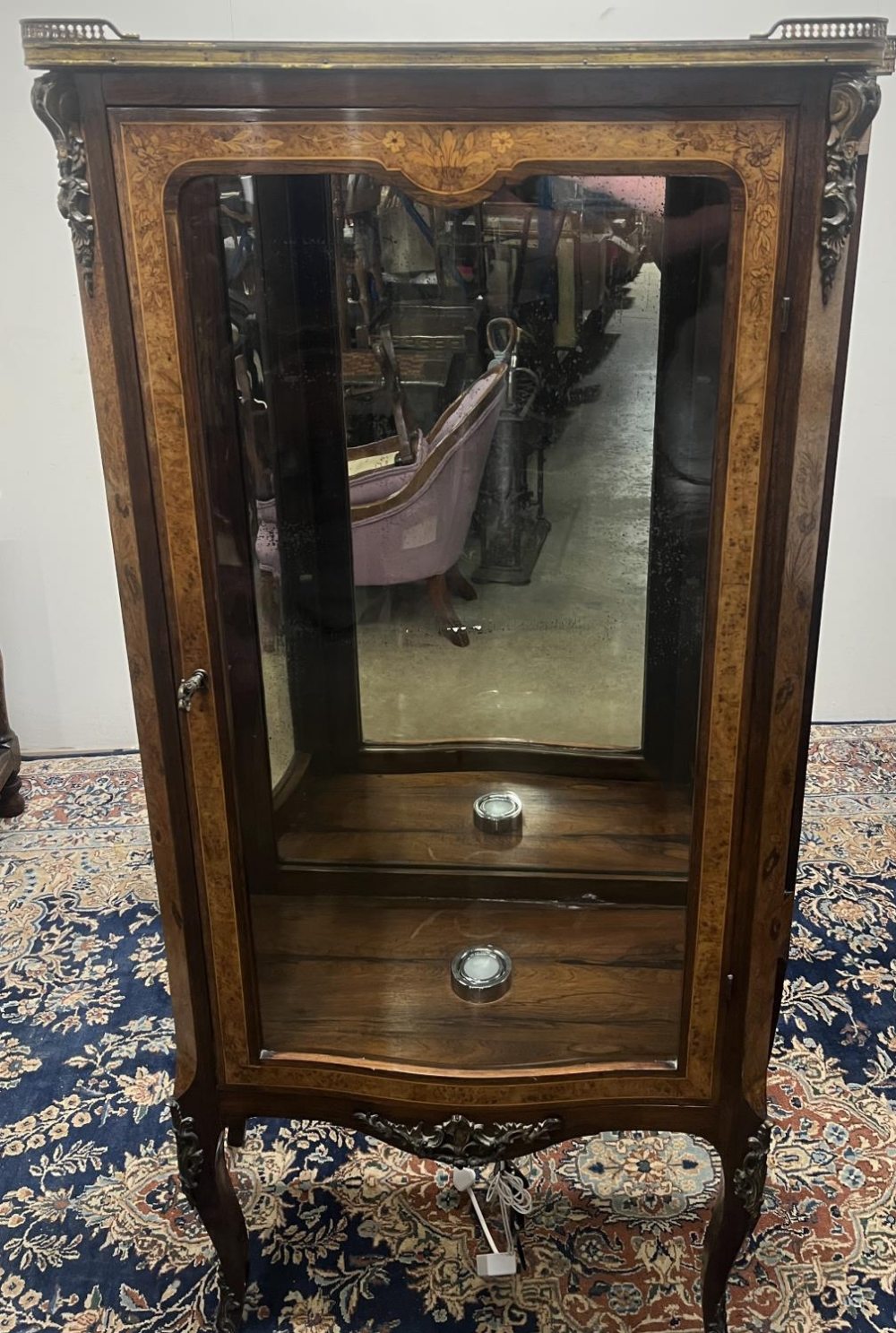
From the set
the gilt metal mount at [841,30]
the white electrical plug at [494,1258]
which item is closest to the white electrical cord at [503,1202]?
the white electrical plug at [494,1258]

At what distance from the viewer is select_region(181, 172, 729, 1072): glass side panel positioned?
90cm

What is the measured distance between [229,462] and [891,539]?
172 centimetres

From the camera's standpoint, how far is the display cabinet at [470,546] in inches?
30.7

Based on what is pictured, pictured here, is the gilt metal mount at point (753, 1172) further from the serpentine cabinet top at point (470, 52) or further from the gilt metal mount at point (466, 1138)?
the serpentine cabinet top at point (470, 52)

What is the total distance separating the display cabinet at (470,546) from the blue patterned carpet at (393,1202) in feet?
0.31

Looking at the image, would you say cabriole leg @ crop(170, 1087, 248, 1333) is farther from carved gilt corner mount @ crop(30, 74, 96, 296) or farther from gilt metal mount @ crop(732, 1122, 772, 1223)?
carved gilt corner mount @ crop(30, 74, 96, 296)

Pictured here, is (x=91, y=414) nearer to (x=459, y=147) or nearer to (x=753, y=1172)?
(x=459, y=147)

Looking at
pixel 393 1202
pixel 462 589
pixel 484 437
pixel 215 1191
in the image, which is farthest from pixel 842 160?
pixel 393 1202

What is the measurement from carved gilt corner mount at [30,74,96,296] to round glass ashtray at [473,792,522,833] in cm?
63

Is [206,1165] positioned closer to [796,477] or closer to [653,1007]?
[653,1007]

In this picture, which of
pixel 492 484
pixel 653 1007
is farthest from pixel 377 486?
pixel 653 1007

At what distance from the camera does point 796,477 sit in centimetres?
84

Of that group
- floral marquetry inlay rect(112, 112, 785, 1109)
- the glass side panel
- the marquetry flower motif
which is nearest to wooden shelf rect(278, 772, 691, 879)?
the glass side panel

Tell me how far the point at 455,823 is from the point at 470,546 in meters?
0.31
